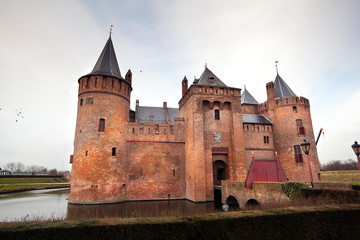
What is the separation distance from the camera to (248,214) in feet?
21.1

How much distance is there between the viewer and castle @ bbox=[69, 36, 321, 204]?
2003 centimetres

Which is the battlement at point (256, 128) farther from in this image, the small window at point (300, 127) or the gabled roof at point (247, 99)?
the gabled roof at point (247, 99)

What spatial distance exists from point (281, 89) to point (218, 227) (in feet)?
83.6

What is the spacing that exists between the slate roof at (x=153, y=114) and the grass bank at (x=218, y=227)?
2097cm

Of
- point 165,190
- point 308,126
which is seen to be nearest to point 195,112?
point 165,190

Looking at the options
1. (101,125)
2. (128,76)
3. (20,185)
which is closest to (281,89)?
(128,76)

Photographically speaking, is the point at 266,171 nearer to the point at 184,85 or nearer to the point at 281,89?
the point at 184,85

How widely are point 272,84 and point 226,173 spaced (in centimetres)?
1330

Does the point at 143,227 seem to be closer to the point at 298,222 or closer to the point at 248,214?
the point at 248,214

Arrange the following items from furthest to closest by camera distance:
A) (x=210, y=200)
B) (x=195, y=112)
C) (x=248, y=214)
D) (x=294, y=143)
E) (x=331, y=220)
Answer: (x=294, y=143), (x=195, y=112), (x=210, y=200), (x=331, y=220), (x=248, y=214)

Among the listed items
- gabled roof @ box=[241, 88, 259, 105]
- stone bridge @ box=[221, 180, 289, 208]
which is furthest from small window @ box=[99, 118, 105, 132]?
gabled roof @ box=[241, 88, 259, 105]

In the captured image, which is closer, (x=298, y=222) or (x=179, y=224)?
(x=179, y=224)

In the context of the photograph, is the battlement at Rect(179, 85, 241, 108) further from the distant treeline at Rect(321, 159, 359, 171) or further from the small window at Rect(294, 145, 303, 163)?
the distant treeline at Rect(321, 159, 359, 171)

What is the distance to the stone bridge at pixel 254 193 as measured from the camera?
12.7 m
